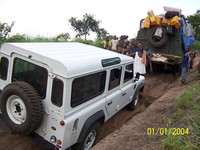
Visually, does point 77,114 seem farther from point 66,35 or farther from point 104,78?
point 66,35

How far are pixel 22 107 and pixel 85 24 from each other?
20.5 meters

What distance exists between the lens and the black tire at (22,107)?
254 centimetres

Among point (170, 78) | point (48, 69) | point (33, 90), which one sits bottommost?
point (170, 78)

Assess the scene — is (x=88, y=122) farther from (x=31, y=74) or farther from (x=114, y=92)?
(x=31, y=74)

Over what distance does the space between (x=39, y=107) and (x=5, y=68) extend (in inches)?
Result: 46.1

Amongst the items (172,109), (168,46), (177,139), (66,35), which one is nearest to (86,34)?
(66,35)

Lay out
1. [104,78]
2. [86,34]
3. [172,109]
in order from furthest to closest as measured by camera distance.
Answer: [86,34] → [172,109] → [104,78]

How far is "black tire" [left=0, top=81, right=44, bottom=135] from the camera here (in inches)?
99.9

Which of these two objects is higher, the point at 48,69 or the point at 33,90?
the point at 48,69

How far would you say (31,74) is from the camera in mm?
2875

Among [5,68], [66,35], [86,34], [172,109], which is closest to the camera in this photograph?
[5,68]

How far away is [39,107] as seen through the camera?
8.46ft

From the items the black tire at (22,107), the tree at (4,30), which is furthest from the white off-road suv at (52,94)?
the tree at (4,30)
